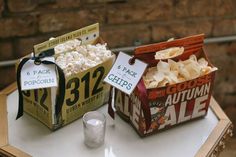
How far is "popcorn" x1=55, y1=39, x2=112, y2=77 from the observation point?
1.14 metres

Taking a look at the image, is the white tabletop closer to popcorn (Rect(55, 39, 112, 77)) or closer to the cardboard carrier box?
the cardboard carrier box

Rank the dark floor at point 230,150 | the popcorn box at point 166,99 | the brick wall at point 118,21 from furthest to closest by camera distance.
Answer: the dark floor at point 230,150 < the brick wall at point 118,21 < the popcorn box at point 166,99

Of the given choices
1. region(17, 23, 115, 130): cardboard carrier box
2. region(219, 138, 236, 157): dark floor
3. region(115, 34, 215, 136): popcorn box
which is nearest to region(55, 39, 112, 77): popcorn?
region(17, 23, 115, 130): cardboard carrier box

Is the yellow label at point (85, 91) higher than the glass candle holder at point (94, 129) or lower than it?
higher

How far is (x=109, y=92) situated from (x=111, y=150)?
0.21 metres

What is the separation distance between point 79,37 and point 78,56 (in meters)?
0.08

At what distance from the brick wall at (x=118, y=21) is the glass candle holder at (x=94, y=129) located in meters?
0.51

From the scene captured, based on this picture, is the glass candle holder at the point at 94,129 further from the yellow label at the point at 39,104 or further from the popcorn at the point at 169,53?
the popcorn at the point at 169,53

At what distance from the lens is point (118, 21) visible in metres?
1.58

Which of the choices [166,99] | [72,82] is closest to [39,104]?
[72,82]

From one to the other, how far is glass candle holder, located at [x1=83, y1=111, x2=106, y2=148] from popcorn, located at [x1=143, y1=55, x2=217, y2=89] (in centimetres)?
16

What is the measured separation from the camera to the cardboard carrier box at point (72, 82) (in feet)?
3.68

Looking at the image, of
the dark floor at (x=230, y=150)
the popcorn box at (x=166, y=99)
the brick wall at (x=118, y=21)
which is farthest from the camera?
the dark floor at (x=230, y=150)

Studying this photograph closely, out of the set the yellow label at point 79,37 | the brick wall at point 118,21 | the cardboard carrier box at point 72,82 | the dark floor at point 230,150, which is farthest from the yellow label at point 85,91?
the dark floor at point 230,150
